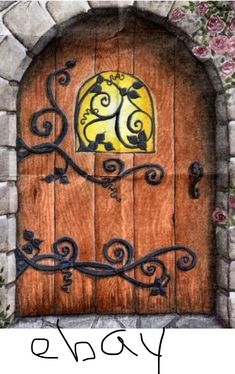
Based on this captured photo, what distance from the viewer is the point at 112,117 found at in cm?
105

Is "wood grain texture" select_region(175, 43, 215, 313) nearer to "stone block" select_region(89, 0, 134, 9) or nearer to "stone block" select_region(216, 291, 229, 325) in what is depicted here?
"stone block" select_region(216, 291, 229, 325)

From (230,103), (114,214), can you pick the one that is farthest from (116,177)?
(230,103)

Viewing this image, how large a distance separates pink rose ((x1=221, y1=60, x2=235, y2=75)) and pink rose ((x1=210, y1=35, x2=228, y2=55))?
2cm

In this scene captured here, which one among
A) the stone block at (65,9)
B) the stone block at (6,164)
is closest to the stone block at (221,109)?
the stone block at (65,9)

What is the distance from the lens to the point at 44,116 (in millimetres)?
1059

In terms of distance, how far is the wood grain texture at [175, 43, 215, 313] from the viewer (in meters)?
1.06

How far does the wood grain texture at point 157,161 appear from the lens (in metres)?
1.06

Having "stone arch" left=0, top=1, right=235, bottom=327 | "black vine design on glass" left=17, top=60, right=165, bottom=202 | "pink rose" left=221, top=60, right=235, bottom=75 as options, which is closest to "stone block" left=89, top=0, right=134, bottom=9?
"stone arch" left=0, top=1, right=235, bottom=327

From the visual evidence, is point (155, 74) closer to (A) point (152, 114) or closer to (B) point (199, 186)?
(A) point (152, 114)

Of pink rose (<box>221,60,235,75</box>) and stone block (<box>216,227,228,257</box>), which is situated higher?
pink rose (<box>221,60,235,75</box>)

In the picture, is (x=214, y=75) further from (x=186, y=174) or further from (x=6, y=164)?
(x=6, y=164)

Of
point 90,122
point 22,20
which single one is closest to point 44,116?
point 90,122

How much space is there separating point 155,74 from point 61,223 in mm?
375

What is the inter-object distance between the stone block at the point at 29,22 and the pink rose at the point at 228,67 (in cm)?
36
